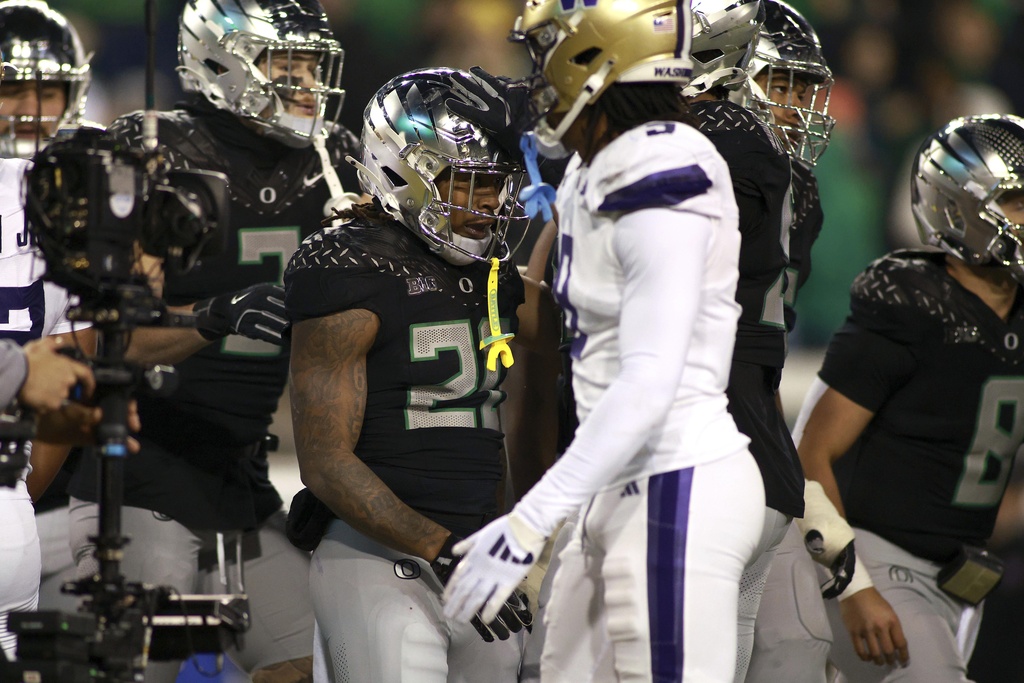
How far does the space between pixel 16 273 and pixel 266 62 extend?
41.9 inches

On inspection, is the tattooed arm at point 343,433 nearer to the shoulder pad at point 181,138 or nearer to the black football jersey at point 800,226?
the shoulder pad at point 181,138

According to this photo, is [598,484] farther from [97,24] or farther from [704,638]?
[97,24]

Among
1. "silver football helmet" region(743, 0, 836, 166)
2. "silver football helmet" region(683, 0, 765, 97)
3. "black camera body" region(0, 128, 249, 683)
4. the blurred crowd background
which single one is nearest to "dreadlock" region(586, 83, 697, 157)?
"black camera body" region(0, 128, 249, 683)

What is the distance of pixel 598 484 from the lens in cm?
216

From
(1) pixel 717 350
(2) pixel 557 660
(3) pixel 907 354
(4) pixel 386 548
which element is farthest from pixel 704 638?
(3) pixel 907 354

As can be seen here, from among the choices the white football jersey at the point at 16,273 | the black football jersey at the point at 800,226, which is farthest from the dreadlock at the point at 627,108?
the white football jersey at the point at 16,273

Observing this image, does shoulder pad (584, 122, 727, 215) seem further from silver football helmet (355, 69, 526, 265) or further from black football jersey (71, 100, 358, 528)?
black football jersey (71, 100, 358, 528)

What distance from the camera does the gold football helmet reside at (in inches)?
91.6

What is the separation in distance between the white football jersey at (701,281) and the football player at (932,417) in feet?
4.71

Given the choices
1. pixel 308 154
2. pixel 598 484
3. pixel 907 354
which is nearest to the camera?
pixel 598 484

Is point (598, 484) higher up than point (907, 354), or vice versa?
point (598, 484)

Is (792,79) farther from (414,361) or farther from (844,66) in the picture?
(844,66)

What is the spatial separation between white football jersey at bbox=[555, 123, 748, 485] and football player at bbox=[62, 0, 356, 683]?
1.57 m

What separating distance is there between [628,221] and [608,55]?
314mm
